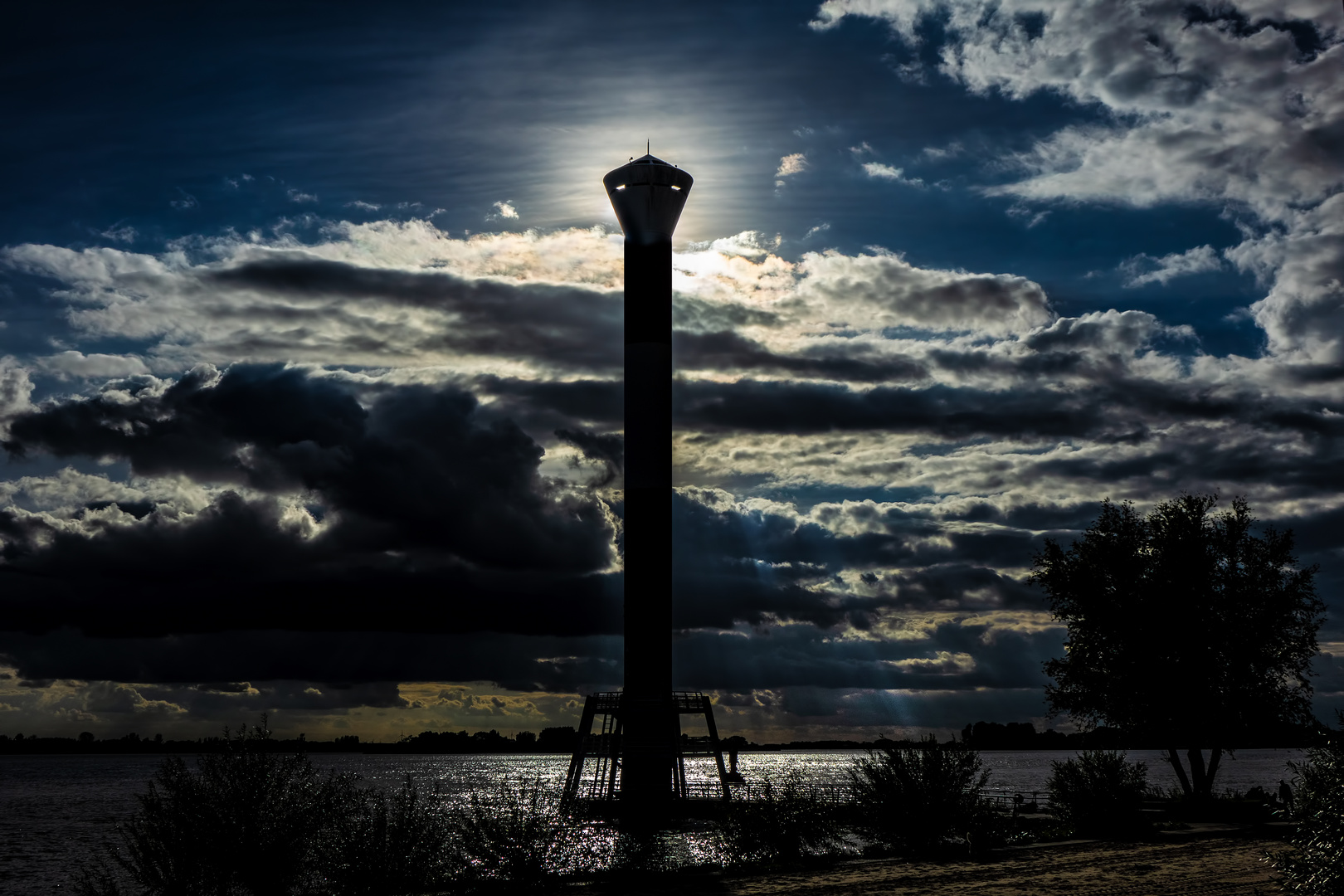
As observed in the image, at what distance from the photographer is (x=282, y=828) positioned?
21.4 meters

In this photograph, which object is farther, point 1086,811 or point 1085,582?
point 1085,582

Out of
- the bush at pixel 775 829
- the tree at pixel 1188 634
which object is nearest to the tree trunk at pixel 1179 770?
the tree at pixel 1188 634

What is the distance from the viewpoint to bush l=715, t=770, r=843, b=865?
2825 centimetres

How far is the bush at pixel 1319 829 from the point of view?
17895mm

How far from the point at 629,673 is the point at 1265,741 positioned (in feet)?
92.8

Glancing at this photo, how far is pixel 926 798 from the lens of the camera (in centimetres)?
3045

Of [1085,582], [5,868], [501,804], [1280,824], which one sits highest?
[1085,582]

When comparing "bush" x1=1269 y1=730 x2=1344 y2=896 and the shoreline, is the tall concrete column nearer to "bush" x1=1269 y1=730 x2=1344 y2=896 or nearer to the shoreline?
the shoreline

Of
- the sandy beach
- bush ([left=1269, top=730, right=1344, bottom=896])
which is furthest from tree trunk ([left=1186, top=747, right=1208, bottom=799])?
bush ([left=1269, top=730, right=1344, bottom=896])

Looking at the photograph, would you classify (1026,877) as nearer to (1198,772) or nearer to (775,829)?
(775,829)

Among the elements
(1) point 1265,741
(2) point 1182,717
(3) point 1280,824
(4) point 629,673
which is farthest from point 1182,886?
(4) point 629,673

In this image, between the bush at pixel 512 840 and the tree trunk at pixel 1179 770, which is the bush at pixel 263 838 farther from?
the tree trunk at pixel 1179 770

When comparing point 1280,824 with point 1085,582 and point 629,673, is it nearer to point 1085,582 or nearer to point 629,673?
point 1085,582

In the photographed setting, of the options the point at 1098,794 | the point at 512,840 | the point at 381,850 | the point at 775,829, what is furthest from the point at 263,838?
the point at 1098,794
